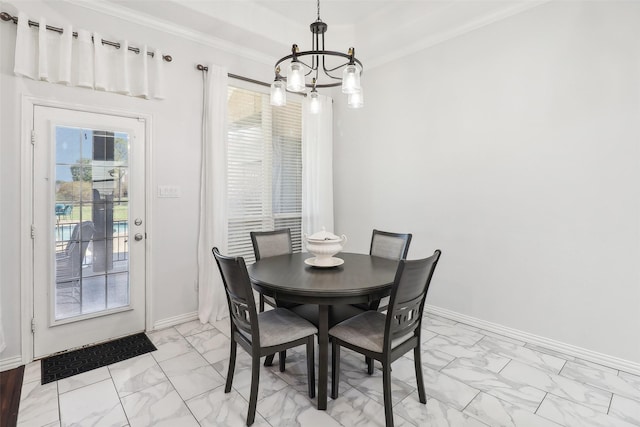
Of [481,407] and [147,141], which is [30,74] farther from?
[481,407]

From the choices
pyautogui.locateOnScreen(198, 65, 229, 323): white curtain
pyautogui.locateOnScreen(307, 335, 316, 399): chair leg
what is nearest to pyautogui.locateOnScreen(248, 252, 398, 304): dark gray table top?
pyautogui.locateOnScreen(307, 335, 316, 399): chair leg

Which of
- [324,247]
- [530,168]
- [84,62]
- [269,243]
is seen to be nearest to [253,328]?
[324,247]

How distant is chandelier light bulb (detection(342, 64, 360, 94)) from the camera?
1.99 metres

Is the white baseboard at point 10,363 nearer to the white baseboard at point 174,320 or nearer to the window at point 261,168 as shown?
the white baseboard at point 174,320

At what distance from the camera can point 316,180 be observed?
13.7ft

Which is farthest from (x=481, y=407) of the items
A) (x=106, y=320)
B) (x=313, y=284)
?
(x=106, y=320)

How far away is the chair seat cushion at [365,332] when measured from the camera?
1.81 m

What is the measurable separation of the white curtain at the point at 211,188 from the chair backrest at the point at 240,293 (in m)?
1.36

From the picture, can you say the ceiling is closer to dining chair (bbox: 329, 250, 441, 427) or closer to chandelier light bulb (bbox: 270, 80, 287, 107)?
chandelier light bulb (bbox: 270, 80, 287, 107)

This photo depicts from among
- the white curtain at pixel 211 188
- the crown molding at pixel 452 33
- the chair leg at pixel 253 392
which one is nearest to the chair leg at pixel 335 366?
the chair leg at pixel 253 392

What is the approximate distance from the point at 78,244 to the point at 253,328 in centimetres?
185

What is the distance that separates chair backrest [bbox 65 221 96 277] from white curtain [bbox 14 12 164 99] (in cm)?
112

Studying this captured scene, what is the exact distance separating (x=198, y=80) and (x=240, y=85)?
0.46 m

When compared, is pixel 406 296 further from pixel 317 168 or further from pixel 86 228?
pixel 317 168
